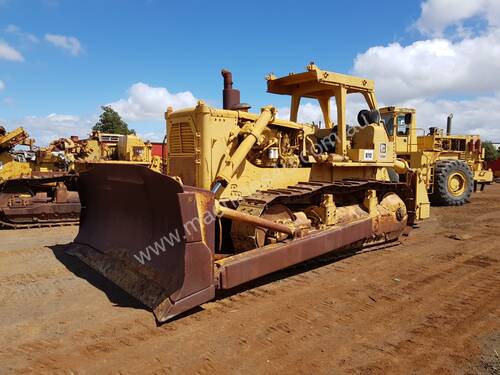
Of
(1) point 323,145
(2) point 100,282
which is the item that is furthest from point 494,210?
(2) point 100,282

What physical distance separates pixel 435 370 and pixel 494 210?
34.9ft

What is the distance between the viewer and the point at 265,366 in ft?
10.7

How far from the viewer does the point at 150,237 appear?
4977 mm

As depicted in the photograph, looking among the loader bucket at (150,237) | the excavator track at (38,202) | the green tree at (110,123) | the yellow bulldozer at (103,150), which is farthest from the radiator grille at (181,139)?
the green tree at (110,123)

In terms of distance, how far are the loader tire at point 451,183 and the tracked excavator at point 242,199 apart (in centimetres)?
579

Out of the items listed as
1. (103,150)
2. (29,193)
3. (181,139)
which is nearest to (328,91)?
(181,139)

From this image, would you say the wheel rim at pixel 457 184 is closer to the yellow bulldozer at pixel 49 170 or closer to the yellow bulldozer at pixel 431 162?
the yellow bulldozer at pixel 431 162

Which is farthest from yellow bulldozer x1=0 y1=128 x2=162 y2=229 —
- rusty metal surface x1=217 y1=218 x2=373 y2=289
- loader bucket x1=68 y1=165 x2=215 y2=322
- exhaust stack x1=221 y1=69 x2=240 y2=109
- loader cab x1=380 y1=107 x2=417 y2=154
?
loader cab x1=380 y1=107 x2=417 y2=154

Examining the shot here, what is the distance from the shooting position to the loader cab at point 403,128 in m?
13.3

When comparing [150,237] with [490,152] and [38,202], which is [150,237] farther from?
[490,152]

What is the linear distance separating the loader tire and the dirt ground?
698cm

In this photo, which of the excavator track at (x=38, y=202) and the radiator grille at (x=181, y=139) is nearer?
the radiator grille at (x=181, y=139)

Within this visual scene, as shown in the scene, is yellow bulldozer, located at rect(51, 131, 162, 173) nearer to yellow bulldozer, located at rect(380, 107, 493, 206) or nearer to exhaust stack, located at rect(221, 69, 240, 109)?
exhaust stack, located at rect(221, 69, 240, 109)

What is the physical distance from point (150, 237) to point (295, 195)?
1917 mm
